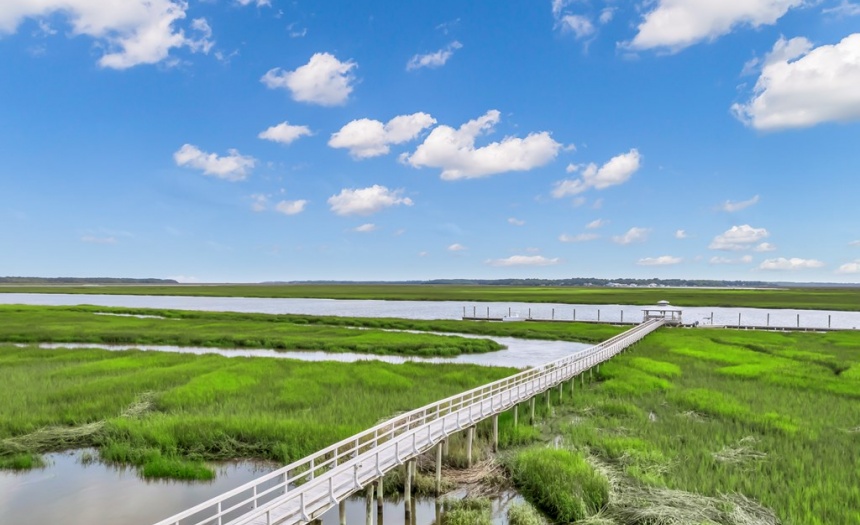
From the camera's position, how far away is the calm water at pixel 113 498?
14703 millimetres

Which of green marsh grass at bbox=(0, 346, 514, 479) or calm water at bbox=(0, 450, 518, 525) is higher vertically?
green marsh grass at bbox=(0, 346, 514, 479)

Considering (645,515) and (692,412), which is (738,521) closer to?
(645,515)

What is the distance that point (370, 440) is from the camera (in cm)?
1519

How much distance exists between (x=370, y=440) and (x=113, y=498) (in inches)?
314

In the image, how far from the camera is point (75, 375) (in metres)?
31.7

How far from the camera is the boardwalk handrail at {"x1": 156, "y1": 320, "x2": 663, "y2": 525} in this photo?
11062 millimetres

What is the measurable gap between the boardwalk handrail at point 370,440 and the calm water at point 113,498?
3.97 ft

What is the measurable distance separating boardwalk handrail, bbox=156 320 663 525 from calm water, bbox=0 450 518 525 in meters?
1.21

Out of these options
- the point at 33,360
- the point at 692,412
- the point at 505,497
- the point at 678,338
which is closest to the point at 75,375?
the point at 33,360

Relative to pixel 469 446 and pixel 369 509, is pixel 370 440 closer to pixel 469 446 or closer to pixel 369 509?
pixel 369 509

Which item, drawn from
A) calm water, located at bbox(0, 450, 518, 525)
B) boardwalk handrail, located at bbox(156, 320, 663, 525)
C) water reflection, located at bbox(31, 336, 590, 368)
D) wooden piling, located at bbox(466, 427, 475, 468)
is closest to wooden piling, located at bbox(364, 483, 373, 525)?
boardwalk handrail, located at bbox(156, 320, 663, 525)

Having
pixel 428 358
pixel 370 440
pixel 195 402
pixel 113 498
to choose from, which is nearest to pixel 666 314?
pixel 428 358

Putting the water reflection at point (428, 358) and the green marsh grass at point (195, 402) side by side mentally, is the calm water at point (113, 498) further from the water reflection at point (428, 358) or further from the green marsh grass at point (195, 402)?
the water reflection at point (428, 358)

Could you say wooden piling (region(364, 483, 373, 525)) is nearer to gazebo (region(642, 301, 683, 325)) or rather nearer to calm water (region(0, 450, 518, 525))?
calm water (region(0, 450, 518, 525))
